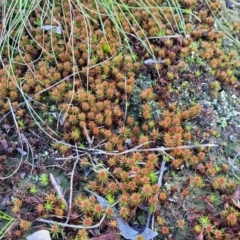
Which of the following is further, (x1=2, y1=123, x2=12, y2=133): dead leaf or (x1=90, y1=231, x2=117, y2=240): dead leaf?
(x1=2, y1=123, x2=12, y2=133): dead leaf

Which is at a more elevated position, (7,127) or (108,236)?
(7,127)

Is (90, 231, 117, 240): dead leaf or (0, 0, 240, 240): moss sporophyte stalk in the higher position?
(0, 0, 240, 240): moss sporophyte stalk

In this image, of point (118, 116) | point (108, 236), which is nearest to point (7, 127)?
point (118, 116)

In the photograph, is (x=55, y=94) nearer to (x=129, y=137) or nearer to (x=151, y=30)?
(x=129, y=137)

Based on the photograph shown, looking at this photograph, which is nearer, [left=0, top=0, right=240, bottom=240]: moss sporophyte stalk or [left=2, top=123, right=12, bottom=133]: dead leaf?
[left=0, top=0, right=240, bottom=240]: moss sporophyte stalk

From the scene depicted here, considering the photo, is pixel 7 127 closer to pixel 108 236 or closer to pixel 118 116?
pixel 118 116

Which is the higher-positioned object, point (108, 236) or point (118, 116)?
point (118, 116)

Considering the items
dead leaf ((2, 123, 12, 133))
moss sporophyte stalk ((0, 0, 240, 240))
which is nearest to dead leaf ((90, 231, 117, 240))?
moss sporophyte stalk ((0, 0, 240, 240))

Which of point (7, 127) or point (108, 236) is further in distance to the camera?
point (7, 127)

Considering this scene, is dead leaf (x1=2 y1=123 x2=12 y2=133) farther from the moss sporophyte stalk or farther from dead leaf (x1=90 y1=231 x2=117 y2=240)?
dead leaf (x1=90 y1=231 x2=117 y2=240)

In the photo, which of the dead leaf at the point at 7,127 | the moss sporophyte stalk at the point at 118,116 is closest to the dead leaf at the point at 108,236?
the moss sporophyte stalk at the point at 118,116

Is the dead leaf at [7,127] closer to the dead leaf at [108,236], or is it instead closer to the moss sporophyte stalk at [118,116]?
the moss sporophyte stalk at [118,116]

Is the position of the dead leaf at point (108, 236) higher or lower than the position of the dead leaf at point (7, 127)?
lower
